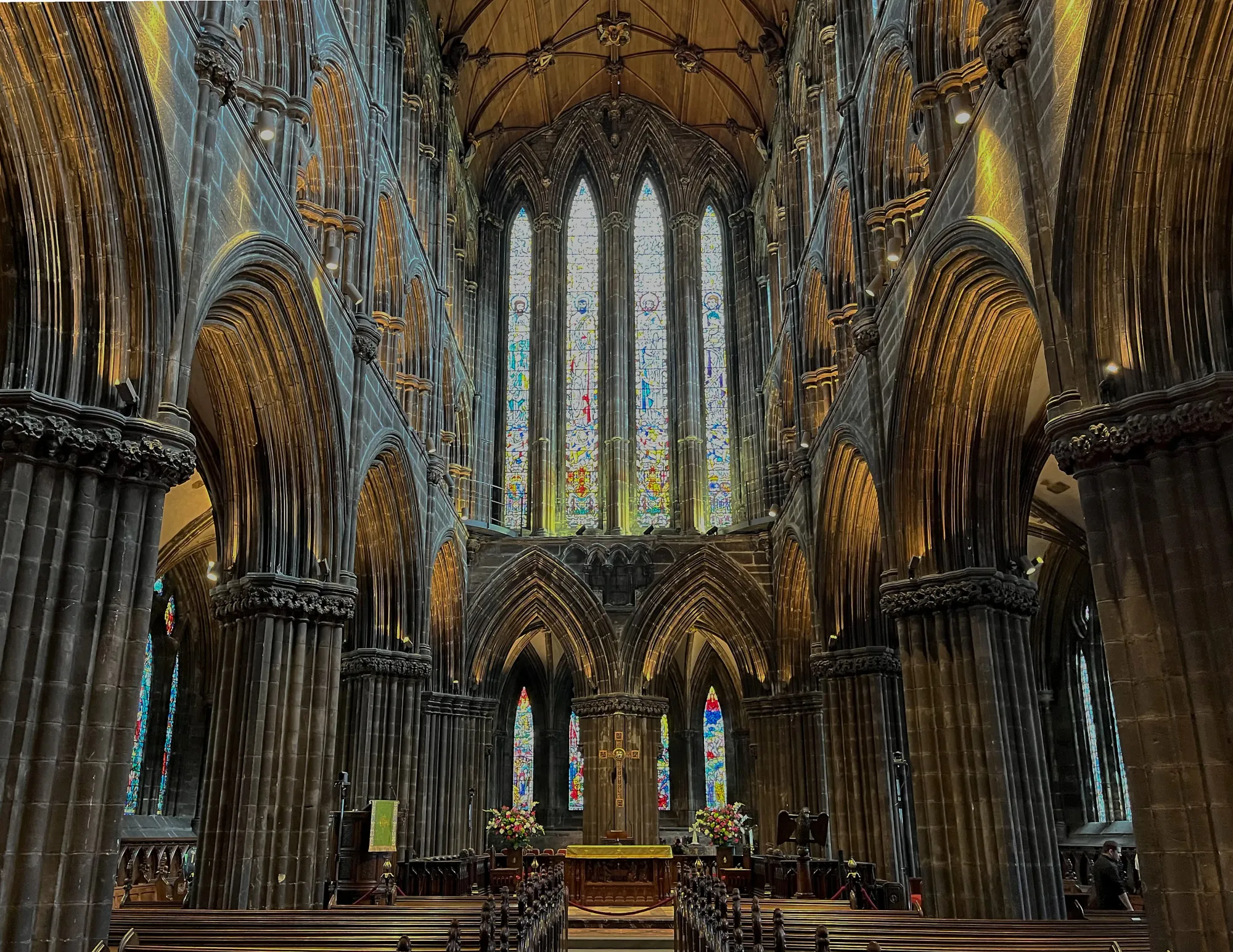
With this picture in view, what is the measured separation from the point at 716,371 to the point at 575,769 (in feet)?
47.1

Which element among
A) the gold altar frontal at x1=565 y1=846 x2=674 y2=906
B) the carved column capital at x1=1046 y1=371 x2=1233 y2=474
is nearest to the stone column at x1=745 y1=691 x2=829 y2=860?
the gold altar frontal at x1=565 y1=846 x2=674 y2=906

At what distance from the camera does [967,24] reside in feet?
45.9

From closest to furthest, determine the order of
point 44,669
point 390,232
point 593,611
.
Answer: point 44,669, point 390,232, point 593,611

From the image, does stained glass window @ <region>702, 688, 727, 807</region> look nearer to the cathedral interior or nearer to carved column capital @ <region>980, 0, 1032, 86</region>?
the cathedral interior

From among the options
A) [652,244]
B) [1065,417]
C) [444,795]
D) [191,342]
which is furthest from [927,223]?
[652,244]

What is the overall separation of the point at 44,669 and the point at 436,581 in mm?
17289

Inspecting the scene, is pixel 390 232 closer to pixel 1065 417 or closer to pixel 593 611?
pixel 593 611

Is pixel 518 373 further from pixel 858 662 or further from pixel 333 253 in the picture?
pixel 333 253

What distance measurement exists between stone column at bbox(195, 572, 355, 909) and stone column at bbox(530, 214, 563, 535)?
14.3 meters

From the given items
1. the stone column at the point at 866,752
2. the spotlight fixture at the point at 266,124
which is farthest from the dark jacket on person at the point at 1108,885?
the spotlight fixture at the point at 266,124

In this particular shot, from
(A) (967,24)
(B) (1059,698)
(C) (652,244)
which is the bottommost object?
(B) (1059,698)

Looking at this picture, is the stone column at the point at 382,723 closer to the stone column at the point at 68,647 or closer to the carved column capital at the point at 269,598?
the carved column capital at the point at 269,598

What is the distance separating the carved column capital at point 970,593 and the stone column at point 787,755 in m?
10.8

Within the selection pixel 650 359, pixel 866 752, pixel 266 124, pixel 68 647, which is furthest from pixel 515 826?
pixel 68 647
